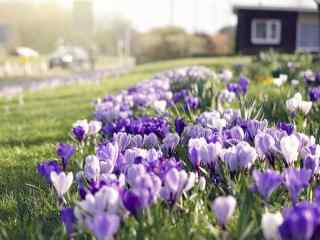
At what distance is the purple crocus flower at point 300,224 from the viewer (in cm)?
135

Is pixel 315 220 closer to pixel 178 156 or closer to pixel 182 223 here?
pixel 182 223

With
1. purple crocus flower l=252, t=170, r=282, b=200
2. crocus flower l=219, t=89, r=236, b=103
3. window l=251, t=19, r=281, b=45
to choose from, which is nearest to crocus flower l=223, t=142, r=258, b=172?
purple crocus flower l=252, t=170, r=282, b=200

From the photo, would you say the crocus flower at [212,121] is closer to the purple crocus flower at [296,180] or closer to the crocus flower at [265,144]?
the crocus flower at [265,144]

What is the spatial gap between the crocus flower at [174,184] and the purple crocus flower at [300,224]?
1.35ft

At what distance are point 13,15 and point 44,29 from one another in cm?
390

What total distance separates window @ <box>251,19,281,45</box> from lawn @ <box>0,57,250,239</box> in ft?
74.7

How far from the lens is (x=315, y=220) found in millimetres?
1407

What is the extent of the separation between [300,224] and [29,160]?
276cm

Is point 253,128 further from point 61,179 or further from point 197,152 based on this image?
point 61,179

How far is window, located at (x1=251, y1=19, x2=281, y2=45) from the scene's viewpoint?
30.4m

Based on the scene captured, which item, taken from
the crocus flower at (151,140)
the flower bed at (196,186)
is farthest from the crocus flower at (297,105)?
the crocus flower at (151,140)

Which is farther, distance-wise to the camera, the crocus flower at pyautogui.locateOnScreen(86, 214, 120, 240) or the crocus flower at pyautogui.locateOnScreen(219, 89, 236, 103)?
the crocus flower at pyautogui.locateOnScreen(219, 89, 236, 103)

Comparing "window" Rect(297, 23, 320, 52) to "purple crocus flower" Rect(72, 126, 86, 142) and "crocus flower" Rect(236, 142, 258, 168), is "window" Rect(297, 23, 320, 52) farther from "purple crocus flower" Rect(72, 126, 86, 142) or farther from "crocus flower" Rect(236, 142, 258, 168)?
"crocus flower" Rect(236, 142, 258, 168)

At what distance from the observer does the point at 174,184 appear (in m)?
1.75
